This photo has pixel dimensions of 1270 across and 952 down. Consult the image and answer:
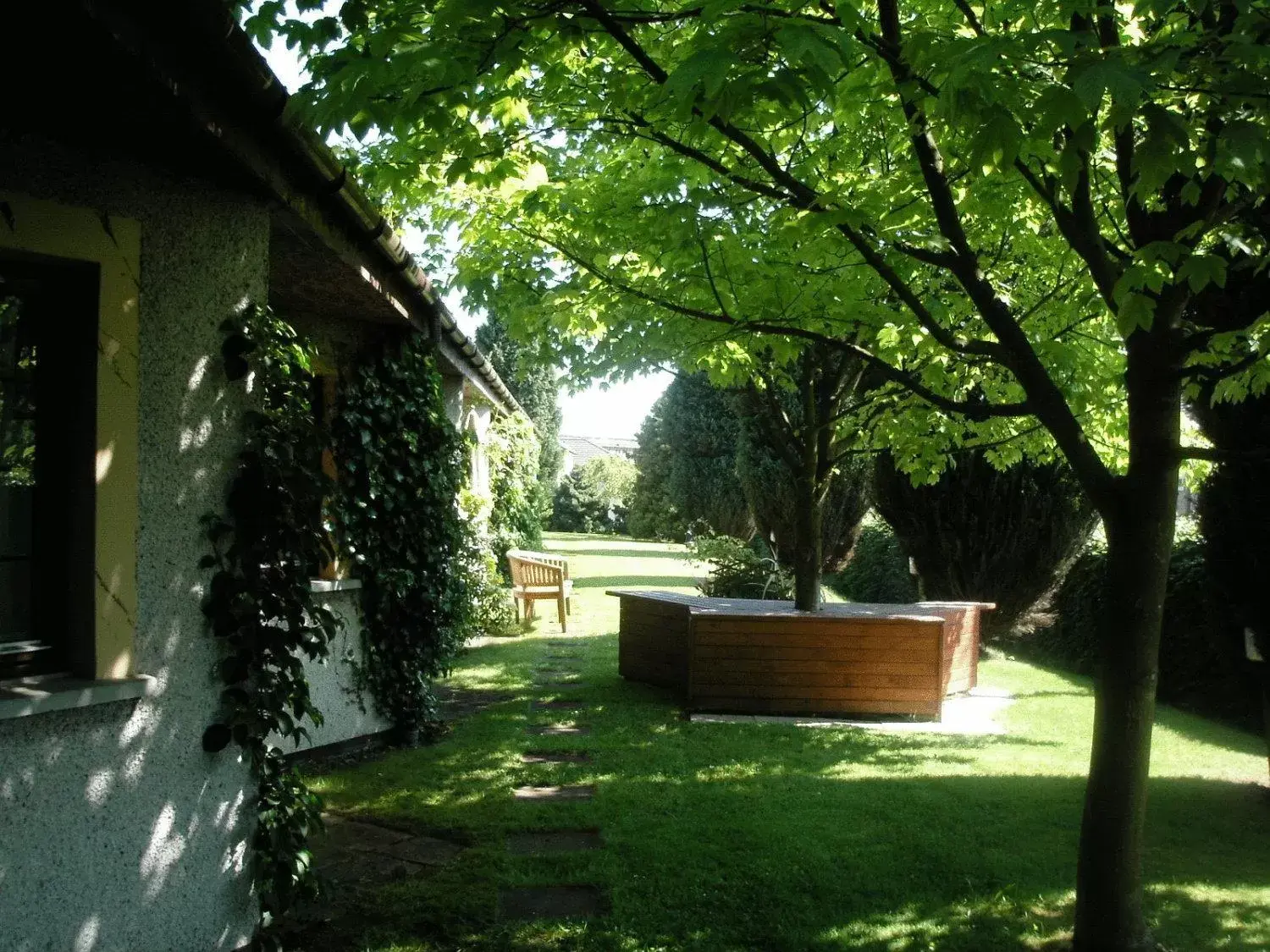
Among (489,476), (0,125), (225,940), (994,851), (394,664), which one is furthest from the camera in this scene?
(489,476)

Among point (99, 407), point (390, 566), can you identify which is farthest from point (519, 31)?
point (390, 566)

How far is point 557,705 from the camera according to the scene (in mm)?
9430

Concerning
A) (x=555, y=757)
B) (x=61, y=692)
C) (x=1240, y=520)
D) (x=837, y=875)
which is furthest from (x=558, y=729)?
(x=61, y=692)

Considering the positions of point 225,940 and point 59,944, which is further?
point 225,940

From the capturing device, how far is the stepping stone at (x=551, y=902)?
14.8ft

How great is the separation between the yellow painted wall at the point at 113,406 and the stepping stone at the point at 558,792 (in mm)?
3360

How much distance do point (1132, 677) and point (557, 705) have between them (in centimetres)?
610

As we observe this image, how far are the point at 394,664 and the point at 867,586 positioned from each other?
11.6 meters

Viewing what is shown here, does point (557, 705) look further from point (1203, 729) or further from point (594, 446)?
point (594, 446)

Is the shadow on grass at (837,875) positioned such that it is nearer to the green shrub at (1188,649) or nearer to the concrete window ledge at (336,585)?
the concrete window ledge at (336,585)

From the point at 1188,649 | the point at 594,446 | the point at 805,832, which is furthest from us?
the point at 594,446

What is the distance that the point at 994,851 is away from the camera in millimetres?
5566

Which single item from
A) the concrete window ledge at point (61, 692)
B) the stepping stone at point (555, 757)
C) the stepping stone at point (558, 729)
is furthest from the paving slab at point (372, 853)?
the stepping stone at point (558, 729)

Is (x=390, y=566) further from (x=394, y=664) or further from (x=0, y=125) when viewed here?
(x=0, y=125)
